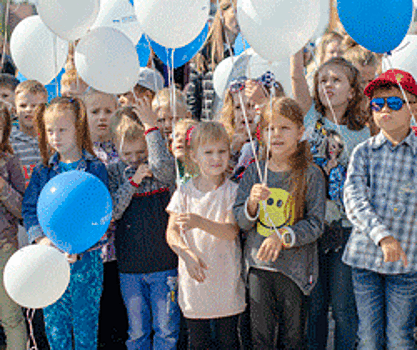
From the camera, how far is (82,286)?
2.87m

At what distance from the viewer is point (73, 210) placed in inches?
99.0

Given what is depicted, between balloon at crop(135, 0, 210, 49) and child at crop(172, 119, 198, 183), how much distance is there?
20.5 inches

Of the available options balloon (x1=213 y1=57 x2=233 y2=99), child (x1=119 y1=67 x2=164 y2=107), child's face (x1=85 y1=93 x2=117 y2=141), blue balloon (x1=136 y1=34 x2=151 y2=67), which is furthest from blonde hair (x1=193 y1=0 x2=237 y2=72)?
child's face (x1=85 y1=93 x2=117 y2=141)

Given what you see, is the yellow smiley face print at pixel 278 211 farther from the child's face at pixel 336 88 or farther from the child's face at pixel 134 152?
the child's face at pixel 134 152

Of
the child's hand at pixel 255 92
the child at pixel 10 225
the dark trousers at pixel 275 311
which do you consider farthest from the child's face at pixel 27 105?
the dark trousers at pixel 275 311

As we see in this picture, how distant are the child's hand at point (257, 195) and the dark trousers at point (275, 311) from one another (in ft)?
1.12

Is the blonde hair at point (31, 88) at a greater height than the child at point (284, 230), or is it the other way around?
the blonde hair at point (31, 88)

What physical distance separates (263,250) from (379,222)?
54cm

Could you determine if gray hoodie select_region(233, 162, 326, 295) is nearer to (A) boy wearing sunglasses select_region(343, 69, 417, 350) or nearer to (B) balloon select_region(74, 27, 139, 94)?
(A) boy wearing sunglasses select_region(343, 69, 417, 350)

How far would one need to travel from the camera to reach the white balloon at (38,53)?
3.43 meters

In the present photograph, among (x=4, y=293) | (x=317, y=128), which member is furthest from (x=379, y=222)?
(x=4, y=293)

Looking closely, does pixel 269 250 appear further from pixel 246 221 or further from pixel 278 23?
pixel 278 23

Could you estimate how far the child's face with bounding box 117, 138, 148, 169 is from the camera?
306 cm

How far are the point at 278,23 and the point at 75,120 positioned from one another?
122cm
